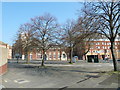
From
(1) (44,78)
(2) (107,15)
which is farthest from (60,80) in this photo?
(2) (107,15)

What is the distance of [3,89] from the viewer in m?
8.00

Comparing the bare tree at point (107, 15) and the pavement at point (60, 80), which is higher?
the bare tree at point (107, 15)

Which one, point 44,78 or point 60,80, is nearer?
point 60,80

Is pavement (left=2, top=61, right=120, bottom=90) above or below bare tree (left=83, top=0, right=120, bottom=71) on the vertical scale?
below

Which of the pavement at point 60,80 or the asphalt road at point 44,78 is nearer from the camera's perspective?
the pavement at point 60,80

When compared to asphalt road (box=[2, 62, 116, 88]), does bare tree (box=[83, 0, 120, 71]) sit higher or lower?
higher

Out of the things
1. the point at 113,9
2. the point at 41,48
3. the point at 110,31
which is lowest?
the point at 41,48

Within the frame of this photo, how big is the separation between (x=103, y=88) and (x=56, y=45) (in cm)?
1559

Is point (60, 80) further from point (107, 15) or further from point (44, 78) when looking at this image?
point (107, 15)

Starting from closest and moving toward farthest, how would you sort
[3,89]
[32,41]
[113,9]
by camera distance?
1. [3,89]
2. [113,9]
3. [32,41]

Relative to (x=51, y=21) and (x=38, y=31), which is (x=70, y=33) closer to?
(x=51, y=21)

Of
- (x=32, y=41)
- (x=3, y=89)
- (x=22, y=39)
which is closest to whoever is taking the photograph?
(x=3, y=89)

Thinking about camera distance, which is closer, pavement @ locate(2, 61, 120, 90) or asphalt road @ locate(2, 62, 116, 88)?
pavement @ locate(2, 61, 120, 90)

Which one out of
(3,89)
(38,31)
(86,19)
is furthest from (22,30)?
(3,89)
